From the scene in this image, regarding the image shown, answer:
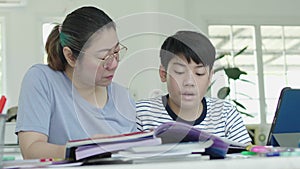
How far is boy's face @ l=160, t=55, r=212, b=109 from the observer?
1013 millimetres

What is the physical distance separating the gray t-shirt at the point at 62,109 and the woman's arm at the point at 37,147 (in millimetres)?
14

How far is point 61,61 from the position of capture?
1.18m

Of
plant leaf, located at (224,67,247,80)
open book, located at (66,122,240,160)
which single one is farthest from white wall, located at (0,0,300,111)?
open book, located at (66,122,240,160)

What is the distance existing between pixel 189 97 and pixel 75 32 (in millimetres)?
285

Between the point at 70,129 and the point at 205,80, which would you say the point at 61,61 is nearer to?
the point at 70,129

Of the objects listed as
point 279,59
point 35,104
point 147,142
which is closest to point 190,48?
point 35,104

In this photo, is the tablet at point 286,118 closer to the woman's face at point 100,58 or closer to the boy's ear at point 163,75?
the boy's ear at point 163,75

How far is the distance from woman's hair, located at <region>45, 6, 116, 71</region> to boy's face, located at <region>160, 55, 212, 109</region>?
0.16 metres

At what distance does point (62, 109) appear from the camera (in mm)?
1113

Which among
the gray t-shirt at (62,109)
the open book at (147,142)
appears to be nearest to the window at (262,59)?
the gray t-shirt at (62,109)

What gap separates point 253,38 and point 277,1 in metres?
0.47

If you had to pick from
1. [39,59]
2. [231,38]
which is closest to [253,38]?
[231,38]

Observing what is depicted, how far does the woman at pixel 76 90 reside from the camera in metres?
1.03

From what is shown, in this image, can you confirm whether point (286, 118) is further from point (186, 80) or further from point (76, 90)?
point (76, 90)
